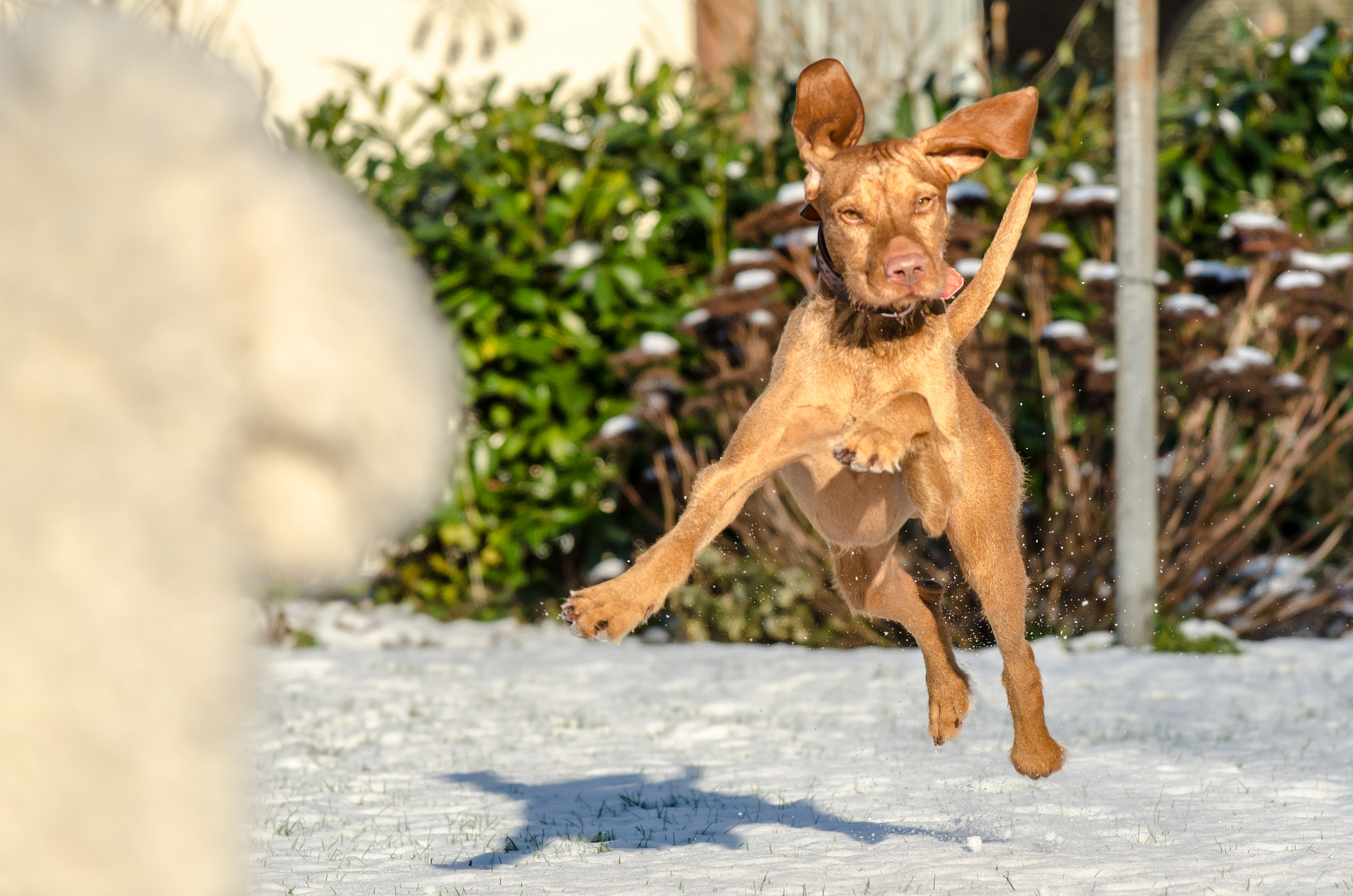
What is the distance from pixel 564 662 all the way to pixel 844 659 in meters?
1.26

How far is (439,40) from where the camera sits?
918 centimetres

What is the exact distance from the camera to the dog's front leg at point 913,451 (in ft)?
7.92

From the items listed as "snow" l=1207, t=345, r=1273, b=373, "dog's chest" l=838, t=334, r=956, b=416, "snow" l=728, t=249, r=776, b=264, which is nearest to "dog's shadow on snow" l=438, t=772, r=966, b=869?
"dog's chest" l=838, t=334, r=956, b=416

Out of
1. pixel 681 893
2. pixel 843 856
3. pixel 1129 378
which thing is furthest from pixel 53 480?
pixel 1129 378

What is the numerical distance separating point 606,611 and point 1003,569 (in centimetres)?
103

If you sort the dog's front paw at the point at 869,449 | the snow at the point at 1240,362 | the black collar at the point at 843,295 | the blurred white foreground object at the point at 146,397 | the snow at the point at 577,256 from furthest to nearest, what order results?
the snow at the point at 577,256
the snow at the point at 1240,362
the black collar at the point at 843,295
the dog's front paw at the point at 869,449
the blurred white foreground object at the point at 146,397

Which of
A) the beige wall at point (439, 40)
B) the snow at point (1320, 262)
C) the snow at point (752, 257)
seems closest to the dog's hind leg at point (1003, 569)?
the snow at point (752, 257)

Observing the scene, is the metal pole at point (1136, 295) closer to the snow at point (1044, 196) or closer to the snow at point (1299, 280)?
the snow at point (1044, 196)

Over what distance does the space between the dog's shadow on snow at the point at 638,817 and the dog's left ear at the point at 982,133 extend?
5.50 ft

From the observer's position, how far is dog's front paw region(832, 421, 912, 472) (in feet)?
7.87

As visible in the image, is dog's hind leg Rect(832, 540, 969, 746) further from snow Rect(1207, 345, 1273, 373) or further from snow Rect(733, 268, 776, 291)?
snow Rect(1207, 345, 1273, 373)

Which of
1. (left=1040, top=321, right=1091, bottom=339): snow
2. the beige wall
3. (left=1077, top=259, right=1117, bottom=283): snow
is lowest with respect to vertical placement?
(left=1040, top=321, right=1091, bottom=339): snow

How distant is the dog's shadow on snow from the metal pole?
8.75ft

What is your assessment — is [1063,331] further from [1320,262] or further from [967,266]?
[1320,262]
